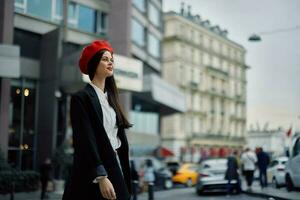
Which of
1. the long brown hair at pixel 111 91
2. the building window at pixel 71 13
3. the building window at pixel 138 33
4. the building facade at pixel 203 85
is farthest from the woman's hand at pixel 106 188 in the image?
the building facade at pixel 203 85

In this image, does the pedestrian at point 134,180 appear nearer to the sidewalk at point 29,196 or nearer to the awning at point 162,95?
the sidewalk at point 29,196

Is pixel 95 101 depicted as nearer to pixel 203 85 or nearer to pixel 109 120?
pixel 109 120

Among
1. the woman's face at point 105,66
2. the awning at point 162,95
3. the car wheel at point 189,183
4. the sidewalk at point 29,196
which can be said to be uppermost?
the awning at point 162,95

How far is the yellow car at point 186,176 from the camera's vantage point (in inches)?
1214

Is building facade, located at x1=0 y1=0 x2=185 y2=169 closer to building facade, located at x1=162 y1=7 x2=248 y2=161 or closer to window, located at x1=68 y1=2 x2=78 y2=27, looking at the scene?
window, located at x1=68 y1=2 x2=78 y2=27

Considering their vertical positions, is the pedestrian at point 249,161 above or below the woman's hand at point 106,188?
below

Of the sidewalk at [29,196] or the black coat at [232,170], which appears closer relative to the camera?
the black coat at [232,170]

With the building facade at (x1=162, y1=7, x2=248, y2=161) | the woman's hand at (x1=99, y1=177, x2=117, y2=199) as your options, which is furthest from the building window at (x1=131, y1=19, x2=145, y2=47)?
the building facade at (x1=162, y1=7, x2=248, y2=161)

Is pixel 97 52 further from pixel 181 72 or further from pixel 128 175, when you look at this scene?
pixel 181 72

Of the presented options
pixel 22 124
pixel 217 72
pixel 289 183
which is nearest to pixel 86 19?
pixel 22 124

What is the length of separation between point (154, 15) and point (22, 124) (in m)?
18.3

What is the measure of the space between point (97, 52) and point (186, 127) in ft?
215

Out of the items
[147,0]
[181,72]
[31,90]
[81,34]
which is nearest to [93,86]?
[31,90]

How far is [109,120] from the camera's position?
3.05 metres
